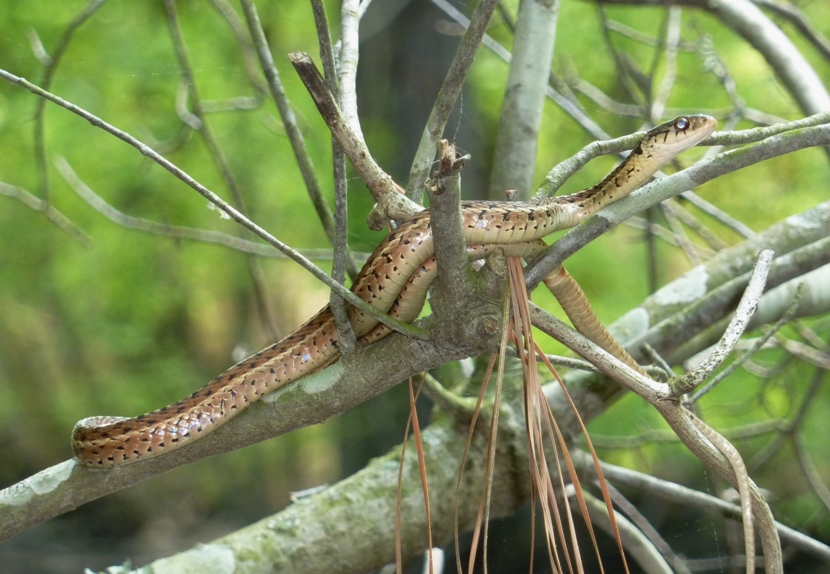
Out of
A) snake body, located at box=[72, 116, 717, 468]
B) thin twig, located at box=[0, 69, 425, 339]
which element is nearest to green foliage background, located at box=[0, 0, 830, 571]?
snake body, located at box=[72, 116, 717, 468]

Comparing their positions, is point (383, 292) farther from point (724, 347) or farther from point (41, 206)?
point (41, 206)

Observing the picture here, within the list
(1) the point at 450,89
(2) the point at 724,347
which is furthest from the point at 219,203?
(2) the point at 724,347

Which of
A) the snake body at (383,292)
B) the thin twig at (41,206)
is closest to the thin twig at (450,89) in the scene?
the snake body at (383,292)

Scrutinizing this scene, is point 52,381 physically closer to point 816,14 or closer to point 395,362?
point 395,362

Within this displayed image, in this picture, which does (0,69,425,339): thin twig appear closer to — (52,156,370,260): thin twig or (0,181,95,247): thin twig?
(52,156,370,260): thin twig

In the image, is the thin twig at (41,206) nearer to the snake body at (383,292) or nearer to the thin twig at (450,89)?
the snake body at (383,292)

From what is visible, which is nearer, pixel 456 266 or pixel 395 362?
pixel 456 266

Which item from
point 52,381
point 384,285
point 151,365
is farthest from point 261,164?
point 384,285
